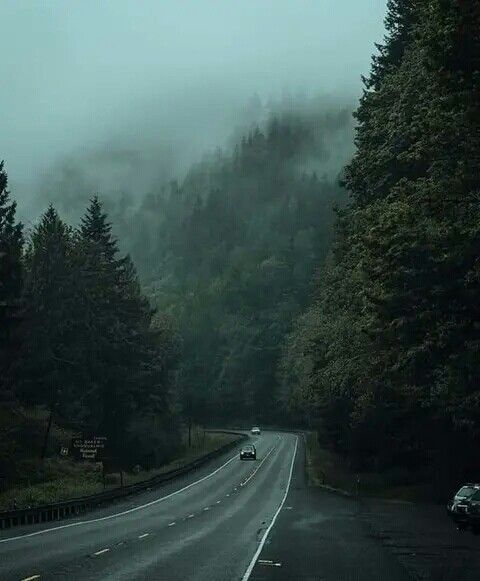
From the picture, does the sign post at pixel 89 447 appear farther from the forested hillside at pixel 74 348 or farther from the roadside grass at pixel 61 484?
the forested hillside at pixel 74 348

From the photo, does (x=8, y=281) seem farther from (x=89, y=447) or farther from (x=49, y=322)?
(x=89, y=447)

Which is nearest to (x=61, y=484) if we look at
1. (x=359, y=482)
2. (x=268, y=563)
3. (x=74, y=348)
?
(x=359, y=482)

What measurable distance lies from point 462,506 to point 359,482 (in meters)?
24.8

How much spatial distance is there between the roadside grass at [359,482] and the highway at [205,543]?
3.46m

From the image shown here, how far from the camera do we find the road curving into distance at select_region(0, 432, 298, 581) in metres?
17.2

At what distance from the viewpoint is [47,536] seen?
26.9 meters

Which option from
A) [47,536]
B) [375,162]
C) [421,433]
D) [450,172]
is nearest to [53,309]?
[421,433]

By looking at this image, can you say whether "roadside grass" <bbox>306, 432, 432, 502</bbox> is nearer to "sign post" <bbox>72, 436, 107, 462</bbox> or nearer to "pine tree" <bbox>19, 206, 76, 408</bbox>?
"sign post" <bbox>72, 436, 107, 462</bbox>

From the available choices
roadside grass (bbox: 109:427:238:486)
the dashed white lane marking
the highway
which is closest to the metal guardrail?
the highway

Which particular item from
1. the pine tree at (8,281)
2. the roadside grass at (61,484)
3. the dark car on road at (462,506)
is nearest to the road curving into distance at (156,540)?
the roadside grass at (61,484)

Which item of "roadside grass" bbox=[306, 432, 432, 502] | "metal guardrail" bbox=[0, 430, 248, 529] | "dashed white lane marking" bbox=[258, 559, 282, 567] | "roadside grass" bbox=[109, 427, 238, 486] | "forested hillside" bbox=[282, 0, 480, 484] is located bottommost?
"metal guardrail" bbox=[0, 430, 248, 529]

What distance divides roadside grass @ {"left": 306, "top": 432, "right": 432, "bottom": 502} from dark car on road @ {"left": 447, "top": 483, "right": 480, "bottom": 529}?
45.9ft

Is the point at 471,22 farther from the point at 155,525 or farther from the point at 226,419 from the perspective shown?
the point at 226,419

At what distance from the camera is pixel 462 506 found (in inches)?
1201
